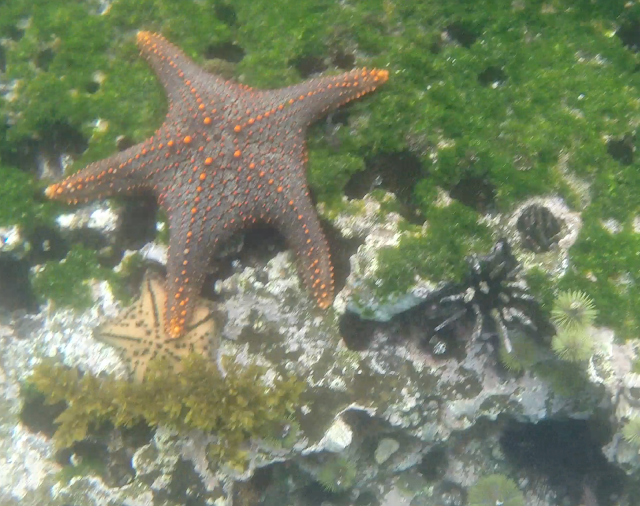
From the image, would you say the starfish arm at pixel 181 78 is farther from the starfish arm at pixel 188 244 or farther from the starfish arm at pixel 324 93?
the starfish arm at pixel 188 244

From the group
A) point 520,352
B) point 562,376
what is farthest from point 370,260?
point 562,376

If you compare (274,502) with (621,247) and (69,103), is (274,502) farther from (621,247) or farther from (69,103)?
(69,103)

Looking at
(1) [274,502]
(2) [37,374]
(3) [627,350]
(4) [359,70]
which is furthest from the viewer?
(1) [274,502]

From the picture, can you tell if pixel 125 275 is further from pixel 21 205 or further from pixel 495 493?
pixel 495 493

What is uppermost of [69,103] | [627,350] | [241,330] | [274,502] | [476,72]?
[69,103]

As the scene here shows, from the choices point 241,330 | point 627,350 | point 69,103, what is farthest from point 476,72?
point 69,103

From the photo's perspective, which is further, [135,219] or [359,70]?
[135,219]
